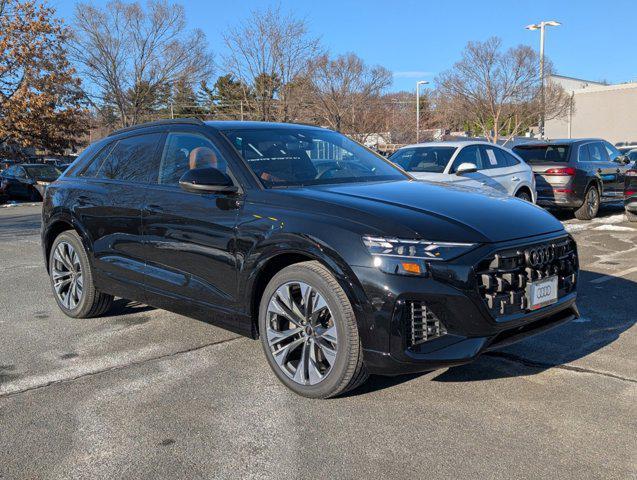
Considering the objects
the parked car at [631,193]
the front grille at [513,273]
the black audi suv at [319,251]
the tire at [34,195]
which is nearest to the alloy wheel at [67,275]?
the black audi suv at [319,251]

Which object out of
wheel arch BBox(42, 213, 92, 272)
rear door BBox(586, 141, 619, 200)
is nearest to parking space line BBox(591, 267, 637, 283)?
wheel arch BBox(42, 213, 92, 272)

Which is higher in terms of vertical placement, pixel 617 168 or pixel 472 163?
pixel 472 163

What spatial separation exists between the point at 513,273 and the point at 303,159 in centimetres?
175

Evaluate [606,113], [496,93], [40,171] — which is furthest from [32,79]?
[606,113]

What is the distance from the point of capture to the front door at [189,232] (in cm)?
398

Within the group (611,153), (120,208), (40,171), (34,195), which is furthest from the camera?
(40,171)

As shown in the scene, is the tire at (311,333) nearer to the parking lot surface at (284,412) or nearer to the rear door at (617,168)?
the parking lot surface at (284,412)

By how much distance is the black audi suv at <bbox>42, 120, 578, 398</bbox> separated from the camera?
10.5 ft

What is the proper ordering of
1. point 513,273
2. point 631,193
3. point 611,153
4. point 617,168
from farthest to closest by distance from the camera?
point 611,153 → point 617,168 → point 631,193 → point 513,273

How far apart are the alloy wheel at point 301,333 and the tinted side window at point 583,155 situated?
10.3 m

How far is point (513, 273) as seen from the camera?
3.39 meters

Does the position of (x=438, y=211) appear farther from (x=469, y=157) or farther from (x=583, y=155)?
(x=583, y=155)

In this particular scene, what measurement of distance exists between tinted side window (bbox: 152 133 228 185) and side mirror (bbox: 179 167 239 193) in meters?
0.23

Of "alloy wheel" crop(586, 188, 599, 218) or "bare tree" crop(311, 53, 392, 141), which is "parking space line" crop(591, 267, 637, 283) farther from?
"bare tree" crop(311, 53, 392, 141)
